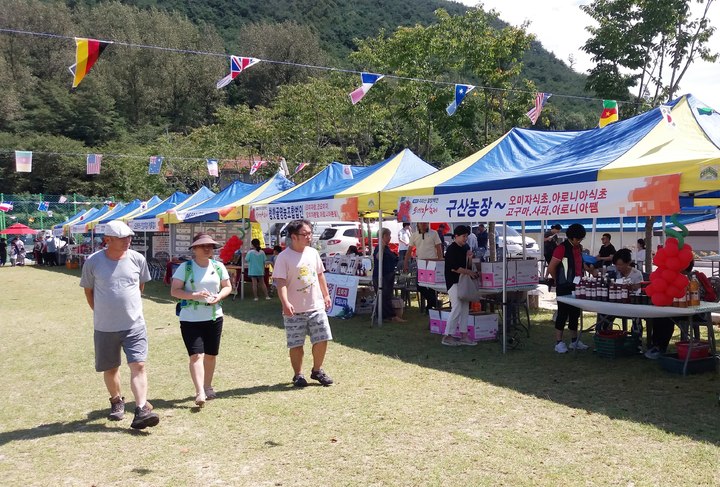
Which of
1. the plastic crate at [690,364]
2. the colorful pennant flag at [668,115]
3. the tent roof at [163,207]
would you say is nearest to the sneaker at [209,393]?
the plastic crate at [690,364]

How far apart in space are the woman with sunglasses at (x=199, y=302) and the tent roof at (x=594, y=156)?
4.02 m

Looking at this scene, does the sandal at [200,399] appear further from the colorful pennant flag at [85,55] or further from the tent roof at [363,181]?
the colorful pennant flag at [85,55]

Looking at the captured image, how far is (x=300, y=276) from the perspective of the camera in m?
6.31

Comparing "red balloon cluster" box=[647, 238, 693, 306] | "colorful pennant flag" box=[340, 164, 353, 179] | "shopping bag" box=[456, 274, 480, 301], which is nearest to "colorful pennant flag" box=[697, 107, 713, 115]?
"red balloon cluster" box=[647, 238, 693, 306]

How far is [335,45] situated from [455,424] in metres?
87.7

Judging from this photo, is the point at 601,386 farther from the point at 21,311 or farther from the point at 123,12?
the point at 123,12

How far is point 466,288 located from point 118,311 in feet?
16.1

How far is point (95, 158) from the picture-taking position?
28703 millimetres

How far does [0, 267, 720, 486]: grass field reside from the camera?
4.29m

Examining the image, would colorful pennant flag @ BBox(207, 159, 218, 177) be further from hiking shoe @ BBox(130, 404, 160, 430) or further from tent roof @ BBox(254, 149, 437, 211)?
hiking shoe @ BBox(130, 404, 160, 430)

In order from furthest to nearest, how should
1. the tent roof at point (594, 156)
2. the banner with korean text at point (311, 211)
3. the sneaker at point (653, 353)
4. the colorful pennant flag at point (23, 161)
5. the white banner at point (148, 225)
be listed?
the colorful pennant flag at point (23, 161), the white banner at point (148, 225), the banner with korean text at point (311, 211), the sneaker at point (653, 353), the tent roof at point (594, 156)

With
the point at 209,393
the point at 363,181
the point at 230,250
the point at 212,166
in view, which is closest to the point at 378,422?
the point at 209,393

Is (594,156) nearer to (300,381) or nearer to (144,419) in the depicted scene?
(300,381)

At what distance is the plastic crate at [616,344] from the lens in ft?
25.8
